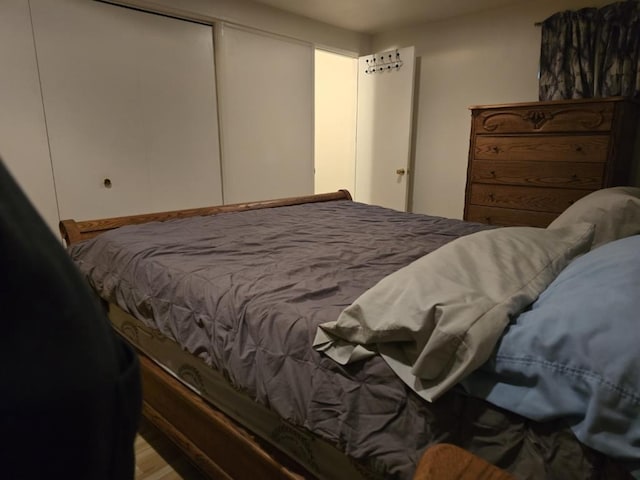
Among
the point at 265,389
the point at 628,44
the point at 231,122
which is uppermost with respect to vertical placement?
the point at 628,44

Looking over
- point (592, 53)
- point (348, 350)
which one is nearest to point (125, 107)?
point (348, 350)

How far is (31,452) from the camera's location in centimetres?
27

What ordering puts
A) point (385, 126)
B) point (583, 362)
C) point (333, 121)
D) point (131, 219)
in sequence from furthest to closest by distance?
point (333, 121) < point (385, 126) < point (131, 219) < point (583, 362)

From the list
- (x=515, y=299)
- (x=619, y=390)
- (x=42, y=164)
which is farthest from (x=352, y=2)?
(x=619, y=390)

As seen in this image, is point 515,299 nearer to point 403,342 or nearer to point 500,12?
point 403,342

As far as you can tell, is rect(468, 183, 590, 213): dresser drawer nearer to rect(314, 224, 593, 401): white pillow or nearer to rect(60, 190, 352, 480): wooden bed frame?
rect(314, 224, 593, 401): white pillow

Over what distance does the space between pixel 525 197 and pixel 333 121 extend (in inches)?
111

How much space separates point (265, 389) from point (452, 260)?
58 centimetres

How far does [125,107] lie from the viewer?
2752 mm

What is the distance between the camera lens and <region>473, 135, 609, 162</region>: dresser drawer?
Result: 2578mm

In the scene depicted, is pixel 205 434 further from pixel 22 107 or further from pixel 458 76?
pixel 458 76

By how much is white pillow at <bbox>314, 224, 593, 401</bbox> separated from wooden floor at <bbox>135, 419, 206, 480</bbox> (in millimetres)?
984

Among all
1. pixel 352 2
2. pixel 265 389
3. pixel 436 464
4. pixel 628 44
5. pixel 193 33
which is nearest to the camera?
pixel 436 464

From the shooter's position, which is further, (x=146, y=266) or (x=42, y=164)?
(x=42, y=164)
